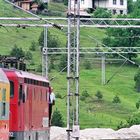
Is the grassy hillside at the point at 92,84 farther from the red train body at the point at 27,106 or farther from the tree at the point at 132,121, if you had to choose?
the red train body at the point at 27,106

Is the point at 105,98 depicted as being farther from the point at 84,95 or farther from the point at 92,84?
the point at 92,84

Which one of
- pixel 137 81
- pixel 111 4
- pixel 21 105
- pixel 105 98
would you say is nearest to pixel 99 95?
pixel 105 98

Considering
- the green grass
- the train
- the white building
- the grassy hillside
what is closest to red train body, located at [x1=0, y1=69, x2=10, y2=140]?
the train

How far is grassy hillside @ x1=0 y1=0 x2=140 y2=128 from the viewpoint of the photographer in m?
80.2

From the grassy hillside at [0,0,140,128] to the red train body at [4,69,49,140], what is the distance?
3474cm

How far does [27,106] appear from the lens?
28.7 meters

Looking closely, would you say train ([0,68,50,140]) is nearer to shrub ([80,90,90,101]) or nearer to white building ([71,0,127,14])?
shrub ([80,90,90,101])

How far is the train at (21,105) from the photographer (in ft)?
80.4

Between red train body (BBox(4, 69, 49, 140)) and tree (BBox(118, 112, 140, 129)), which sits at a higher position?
red train body (BBox(4, 69, 49, 140))

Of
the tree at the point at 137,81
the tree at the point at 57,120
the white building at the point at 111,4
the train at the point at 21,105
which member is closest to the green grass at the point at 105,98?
the tree at the point at 137,81

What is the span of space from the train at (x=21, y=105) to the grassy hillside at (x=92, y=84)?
3590 centimetres

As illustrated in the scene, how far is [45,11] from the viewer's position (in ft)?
418

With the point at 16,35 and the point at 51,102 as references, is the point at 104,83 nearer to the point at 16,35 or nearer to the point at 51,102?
the point at 16,35

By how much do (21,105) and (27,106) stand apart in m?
1.54
